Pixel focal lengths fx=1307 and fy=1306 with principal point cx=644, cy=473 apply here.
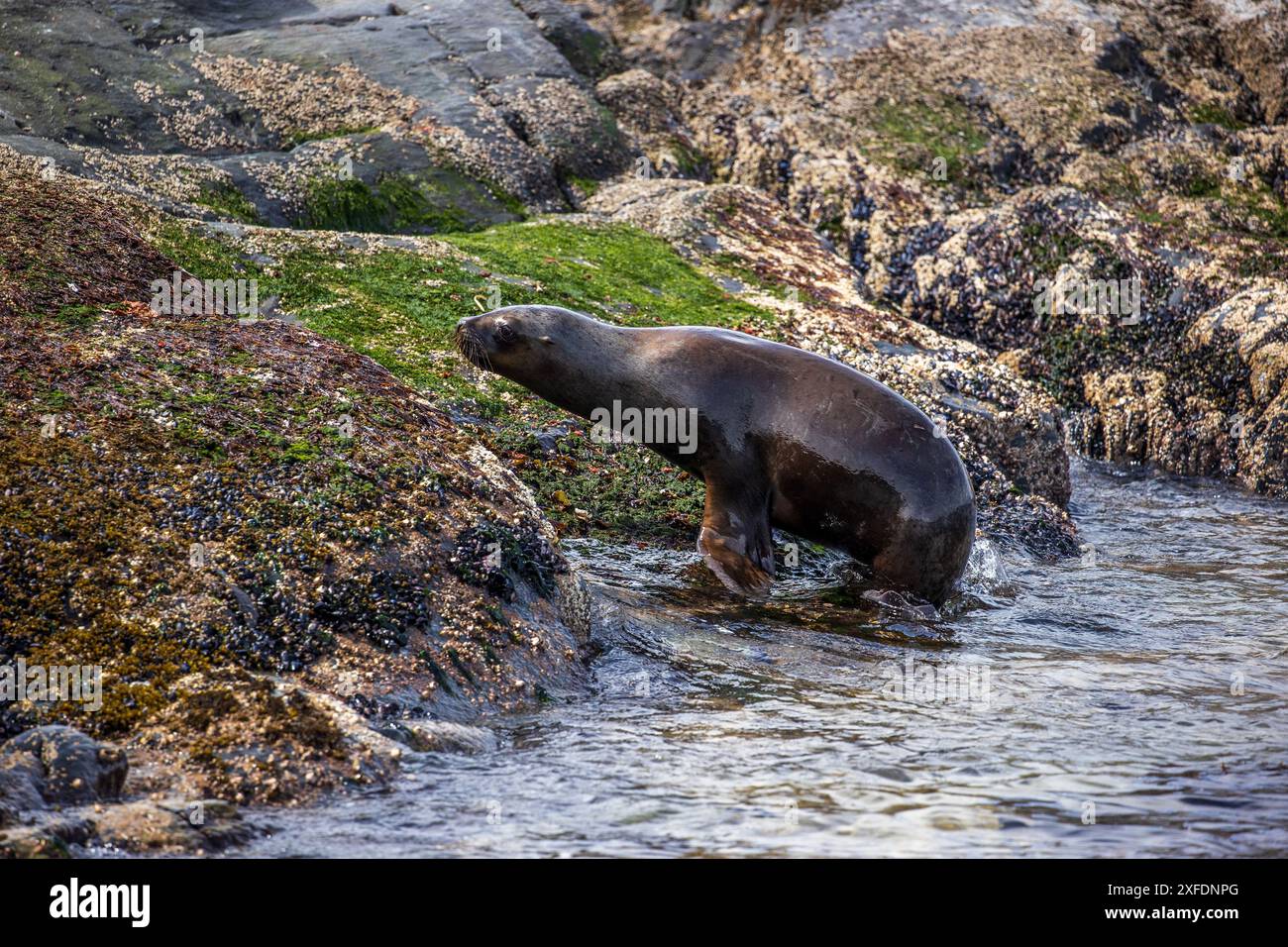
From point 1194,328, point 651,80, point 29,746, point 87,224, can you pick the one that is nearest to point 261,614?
point 29,746

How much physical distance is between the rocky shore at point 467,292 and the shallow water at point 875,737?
1.43ft

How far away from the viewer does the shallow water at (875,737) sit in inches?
179

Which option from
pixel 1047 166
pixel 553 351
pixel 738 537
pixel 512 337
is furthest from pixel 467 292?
pixel 1047 166

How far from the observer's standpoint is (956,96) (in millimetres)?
17562

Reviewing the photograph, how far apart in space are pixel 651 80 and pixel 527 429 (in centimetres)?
1026

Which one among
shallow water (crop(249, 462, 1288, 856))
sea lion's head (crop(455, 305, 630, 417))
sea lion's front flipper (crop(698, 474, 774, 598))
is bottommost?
shallow water (crop(249, 462, 1288, 856))

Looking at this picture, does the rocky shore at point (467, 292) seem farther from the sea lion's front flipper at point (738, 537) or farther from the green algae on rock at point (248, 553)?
the sea lion's front flipper at point (738, 537)

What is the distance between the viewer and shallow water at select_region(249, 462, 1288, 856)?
4.54 meters

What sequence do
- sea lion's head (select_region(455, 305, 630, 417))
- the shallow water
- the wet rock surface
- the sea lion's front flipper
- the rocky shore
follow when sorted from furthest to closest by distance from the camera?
the wet rock surface
sea lion's head (select_region(455, 305, 630, 417))
the sea lion's front flipper
the rocky shore
the shallow water

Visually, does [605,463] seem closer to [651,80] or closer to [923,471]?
[923,471]

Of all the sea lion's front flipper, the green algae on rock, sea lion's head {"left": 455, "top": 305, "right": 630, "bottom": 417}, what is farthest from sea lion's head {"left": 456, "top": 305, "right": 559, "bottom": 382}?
the sea lion's front flipper

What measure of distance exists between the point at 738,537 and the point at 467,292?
148 inches

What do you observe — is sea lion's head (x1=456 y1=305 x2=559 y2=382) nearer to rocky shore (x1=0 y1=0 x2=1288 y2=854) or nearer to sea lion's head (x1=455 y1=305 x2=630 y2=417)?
sea lion's head (x1=455 y1=305 x2=630 y2=417)

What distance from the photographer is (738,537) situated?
28.0ft
